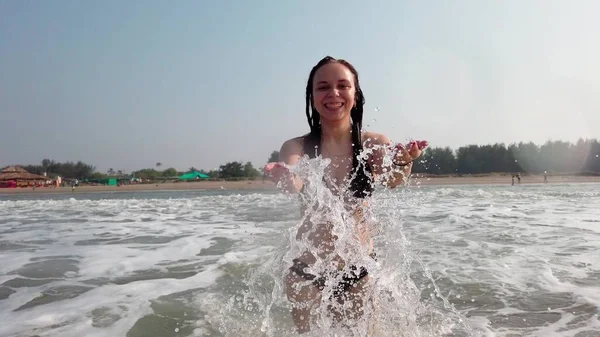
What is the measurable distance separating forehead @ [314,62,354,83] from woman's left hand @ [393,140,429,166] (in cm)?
48

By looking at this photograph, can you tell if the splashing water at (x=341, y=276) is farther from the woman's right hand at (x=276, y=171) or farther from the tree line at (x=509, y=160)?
the tree line at (x=509, y=160)

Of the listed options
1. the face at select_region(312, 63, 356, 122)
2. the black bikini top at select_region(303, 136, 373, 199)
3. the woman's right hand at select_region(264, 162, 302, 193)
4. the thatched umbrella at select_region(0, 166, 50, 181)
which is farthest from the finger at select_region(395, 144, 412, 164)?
the thatched umbrella at select_region(0, 166, 50, 181)

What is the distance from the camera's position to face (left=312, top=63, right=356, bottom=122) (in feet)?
8.39

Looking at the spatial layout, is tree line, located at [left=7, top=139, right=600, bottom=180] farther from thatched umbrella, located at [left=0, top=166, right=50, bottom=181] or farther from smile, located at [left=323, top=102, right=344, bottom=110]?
smile, located at [left=323, top=102, right=344, bottom=110]

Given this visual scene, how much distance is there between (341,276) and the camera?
2490 millimetres

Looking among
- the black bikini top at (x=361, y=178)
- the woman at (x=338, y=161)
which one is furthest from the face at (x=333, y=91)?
the black bikini top at (x=361, y=178)

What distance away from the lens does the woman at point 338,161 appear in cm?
251

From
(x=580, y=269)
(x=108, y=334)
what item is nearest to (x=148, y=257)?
(x=108, y=334)

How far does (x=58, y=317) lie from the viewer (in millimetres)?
→ 3398

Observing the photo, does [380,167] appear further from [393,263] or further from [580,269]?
[580,269]

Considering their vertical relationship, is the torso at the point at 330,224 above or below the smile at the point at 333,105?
below

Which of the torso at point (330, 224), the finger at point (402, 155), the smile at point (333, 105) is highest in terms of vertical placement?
the smile at point (333, 105)

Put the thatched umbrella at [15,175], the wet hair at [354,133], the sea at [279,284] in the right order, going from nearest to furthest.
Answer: the wet hair at [354,133]
the sea at [279,284]
the thatched umbrella at [15,175]

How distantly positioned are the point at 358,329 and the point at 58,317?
2.20 metres
